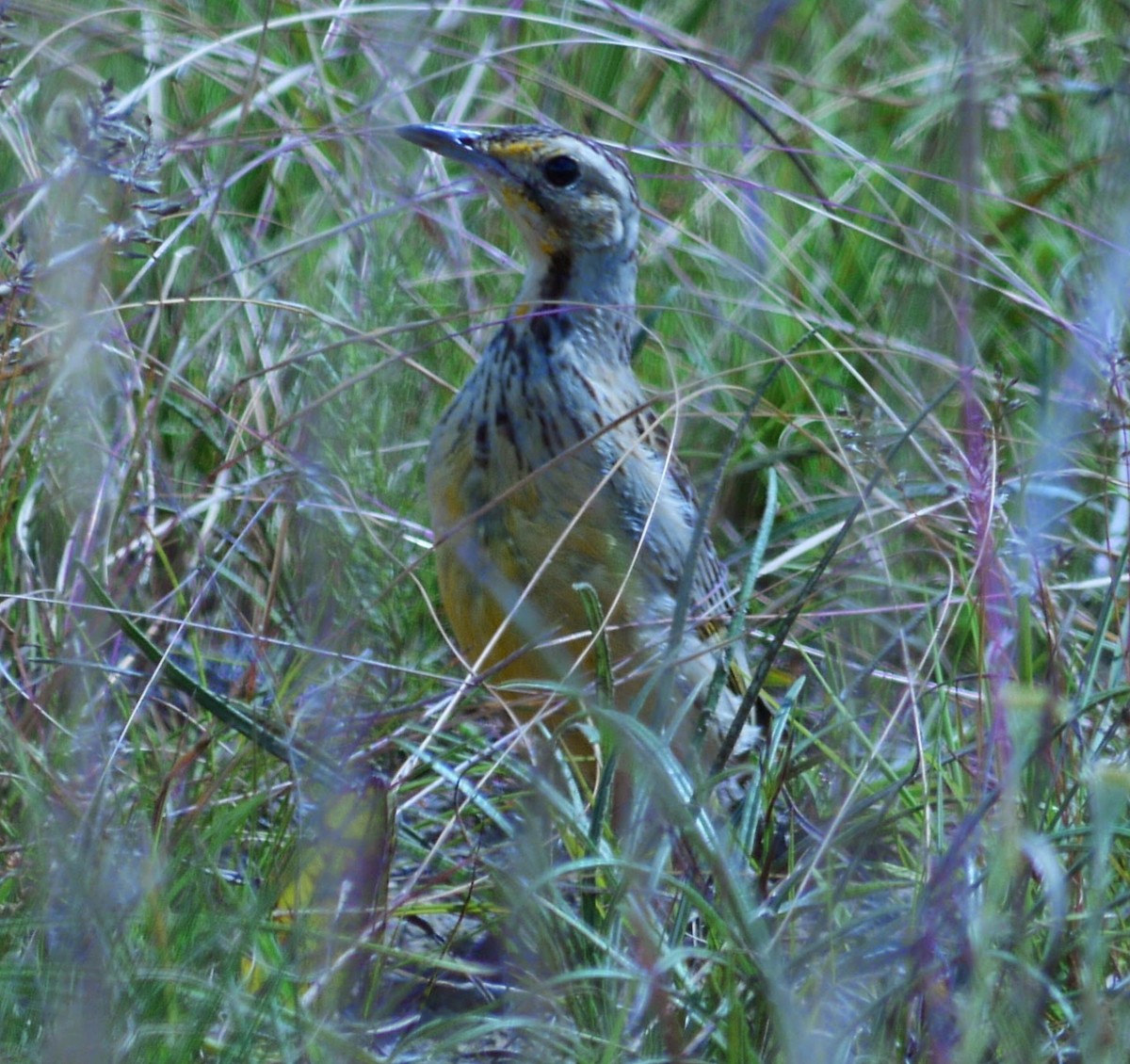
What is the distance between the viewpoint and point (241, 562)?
386cm

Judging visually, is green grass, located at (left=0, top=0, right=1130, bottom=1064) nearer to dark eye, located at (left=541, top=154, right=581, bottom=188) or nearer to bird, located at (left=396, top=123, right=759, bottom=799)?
bird, located at (left=396, top=123, right=759, bottom=799)

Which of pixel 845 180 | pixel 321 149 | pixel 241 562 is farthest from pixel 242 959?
pixel 845 180

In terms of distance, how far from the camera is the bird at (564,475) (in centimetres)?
341

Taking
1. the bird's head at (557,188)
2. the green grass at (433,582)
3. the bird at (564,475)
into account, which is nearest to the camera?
the green grass at (433,582)

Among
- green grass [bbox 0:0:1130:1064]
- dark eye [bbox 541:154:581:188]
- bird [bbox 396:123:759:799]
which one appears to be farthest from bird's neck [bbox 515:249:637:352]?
green grass [bbox 0:0:1130:1064]

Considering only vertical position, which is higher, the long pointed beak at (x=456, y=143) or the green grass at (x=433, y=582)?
the long pointed beak at (x=456, y=143)

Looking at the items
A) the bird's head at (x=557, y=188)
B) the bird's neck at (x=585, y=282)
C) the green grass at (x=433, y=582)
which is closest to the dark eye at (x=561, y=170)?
the bird's head at (x=557, y=188)

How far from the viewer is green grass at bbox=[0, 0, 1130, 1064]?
2209 millimetres

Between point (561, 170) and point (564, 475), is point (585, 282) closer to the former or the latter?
point (561, 170)

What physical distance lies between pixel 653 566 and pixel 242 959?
130 cm

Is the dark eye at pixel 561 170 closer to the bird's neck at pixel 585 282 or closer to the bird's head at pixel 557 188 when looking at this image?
the bird's head at pixel 557 188

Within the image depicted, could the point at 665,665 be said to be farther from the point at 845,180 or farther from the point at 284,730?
the point at 845,180

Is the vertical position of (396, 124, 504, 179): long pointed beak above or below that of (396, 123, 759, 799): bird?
above

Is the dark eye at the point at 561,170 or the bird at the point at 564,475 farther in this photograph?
the dark eye at the point at 561,170
